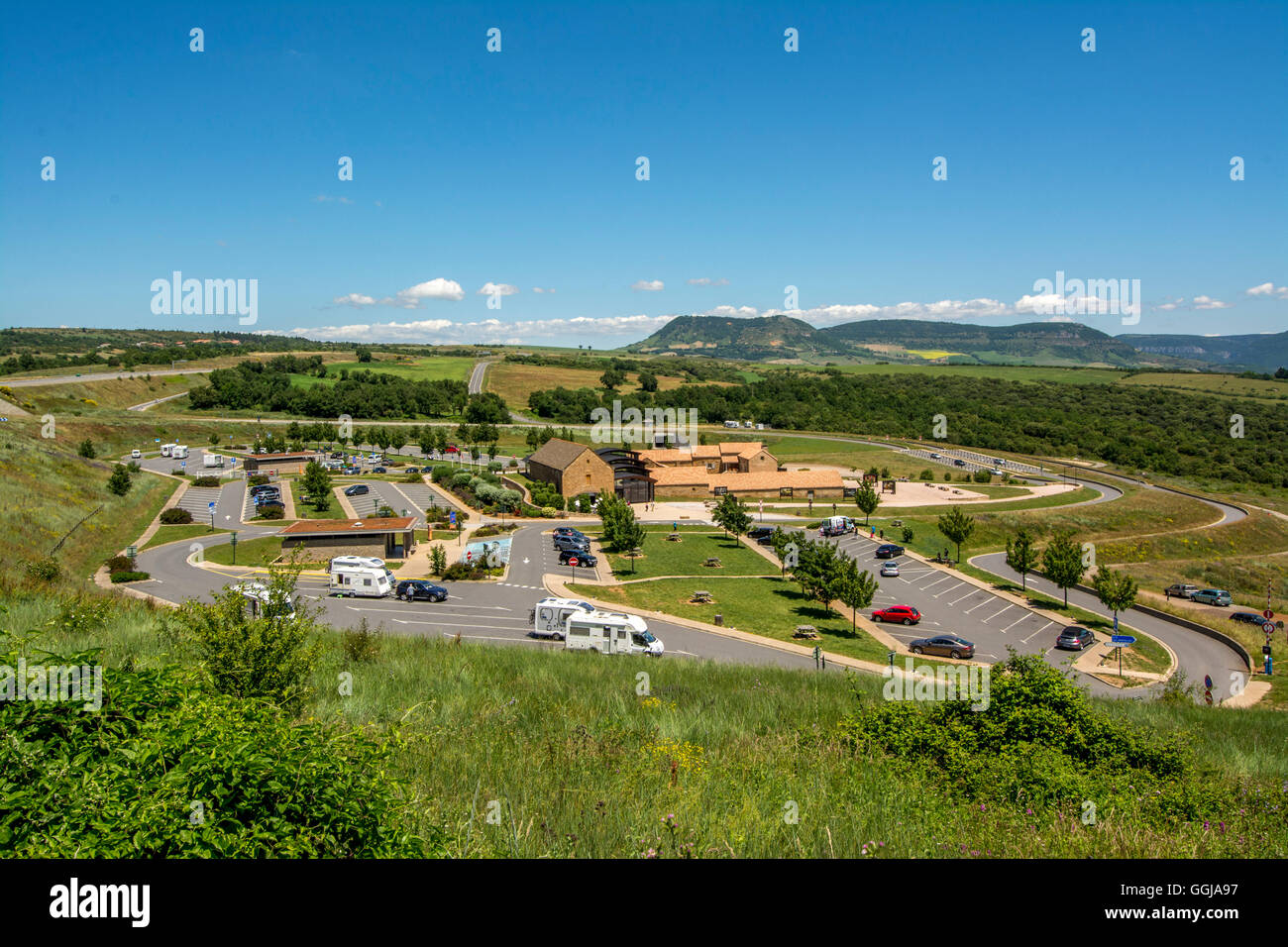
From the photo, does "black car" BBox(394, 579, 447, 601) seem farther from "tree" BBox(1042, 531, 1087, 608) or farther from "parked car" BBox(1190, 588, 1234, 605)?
"parked car" BBox(1190, 588, 1234, 605)

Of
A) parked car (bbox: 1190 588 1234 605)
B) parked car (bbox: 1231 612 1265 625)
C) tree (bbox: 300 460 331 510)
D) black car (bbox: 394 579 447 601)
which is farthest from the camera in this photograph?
tree (bbox: 300 460 331 510)

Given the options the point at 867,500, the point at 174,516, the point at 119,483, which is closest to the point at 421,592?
the point at 174,516

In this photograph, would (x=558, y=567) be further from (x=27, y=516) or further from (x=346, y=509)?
(x=27, y=516)

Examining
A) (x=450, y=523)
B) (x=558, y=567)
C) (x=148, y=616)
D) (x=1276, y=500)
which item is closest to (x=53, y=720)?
(x=148, y=616)

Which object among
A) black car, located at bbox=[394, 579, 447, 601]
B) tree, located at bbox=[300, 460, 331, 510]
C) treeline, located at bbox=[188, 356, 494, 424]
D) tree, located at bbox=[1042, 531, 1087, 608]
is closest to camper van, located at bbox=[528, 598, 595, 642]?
black car, located at bbox=[394, 579, 447, 601]

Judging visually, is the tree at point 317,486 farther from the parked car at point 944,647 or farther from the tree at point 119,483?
the parked car at point 944,647
